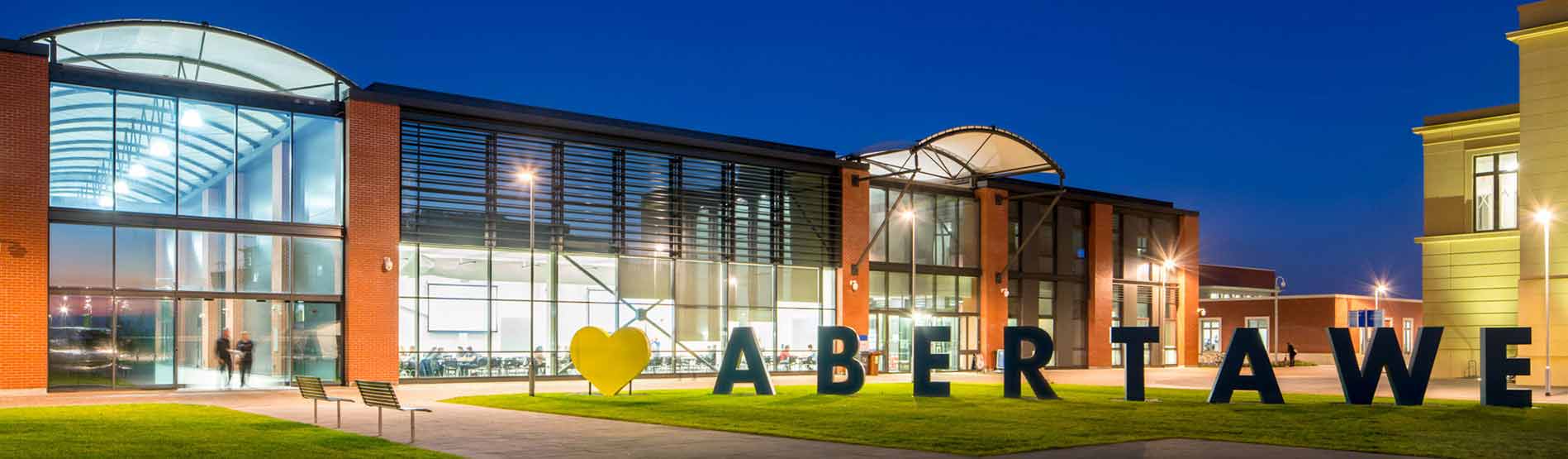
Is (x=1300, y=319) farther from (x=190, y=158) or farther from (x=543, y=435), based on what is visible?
→ (x=543, y=435)

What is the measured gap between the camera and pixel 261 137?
103ft

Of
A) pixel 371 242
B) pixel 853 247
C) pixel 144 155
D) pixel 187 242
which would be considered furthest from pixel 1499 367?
pixel 144 155

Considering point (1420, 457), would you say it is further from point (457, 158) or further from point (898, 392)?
point (457, 158)

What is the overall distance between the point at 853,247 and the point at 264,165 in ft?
67.0

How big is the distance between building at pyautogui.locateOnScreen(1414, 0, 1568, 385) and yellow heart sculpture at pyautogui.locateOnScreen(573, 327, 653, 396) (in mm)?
26677

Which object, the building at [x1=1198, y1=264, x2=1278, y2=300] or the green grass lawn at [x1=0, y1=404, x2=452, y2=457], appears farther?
the building at [x1=1198, y1=264, x2=1278, y2=300]

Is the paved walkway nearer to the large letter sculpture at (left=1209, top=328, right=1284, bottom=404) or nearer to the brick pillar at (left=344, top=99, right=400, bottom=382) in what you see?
the brick pillar at (left=344, top=99, right=400, bottom=382)

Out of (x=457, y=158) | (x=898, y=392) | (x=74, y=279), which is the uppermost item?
(x=457, y=158)

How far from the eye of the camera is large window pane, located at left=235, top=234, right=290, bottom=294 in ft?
101

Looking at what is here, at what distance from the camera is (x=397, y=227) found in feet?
108

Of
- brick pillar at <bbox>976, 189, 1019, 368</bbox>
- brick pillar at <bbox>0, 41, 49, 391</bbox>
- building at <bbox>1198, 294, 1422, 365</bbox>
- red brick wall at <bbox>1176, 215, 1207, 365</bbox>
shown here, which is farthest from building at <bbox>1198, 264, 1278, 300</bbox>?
brick pillar at <bbox>0, 41, 49, 391</bbox>

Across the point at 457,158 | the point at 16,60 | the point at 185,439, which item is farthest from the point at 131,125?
the point at 185,439

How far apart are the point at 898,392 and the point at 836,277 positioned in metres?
13.4

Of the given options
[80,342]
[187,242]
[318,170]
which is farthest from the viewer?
[318,170]
